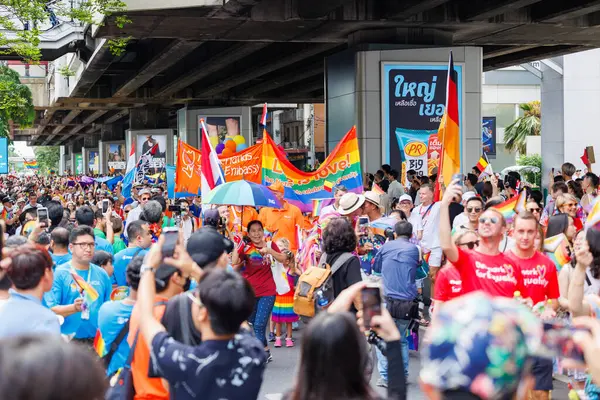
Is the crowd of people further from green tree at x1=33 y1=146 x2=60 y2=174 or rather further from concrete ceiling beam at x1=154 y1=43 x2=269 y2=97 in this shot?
green tree at x1=33 y1=146 x2=60 y2=174

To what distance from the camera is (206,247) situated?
4.96 m

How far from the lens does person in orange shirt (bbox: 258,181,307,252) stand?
11.7 meters

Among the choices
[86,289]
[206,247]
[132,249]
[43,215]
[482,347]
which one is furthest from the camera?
[43,215]

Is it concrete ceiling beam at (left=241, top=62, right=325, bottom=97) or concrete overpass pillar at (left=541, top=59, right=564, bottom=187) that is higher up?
concrete ceiling beam at (left=241, top=62, right=325, bottom=97)

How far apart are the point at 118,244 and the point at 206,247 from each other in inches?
250

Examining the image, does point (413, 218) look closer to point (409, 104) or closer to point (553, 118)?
point (409, 104)

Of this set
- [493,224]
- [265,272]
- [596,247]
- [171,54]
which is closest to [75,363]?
[596,247]

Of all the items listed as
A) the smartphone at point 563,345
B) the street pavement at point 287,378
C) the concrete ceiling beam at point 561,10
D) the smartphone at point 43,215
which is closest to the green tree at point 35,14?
the smartphone at point 43,215

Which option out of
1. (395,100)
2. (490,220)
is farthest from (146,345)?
(395,100)

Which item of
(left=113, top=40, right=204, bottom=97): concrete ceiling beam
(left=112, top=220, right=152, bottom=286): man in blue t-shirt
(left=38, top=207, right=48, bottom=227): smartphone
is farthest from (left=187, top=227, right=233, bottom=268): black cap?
(left=113, top=40, right=204, bottom=97): concrete ceiling beam

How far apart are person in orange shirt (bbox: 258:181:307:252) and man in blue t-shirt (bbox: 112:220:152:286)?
11.2 ft

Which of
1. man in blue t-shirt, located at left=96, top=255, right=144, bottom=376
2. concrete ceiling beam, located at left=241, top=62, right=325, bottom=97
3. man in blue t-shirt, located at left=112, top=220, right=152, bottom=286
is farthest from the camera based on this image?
concrete ceiling beam, located at left=241, top=62, right=325, bottom=97

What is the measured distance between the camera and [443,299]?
21.2 feet

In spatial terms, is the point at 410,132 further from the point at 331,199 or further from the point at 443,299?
the point at 443,299
